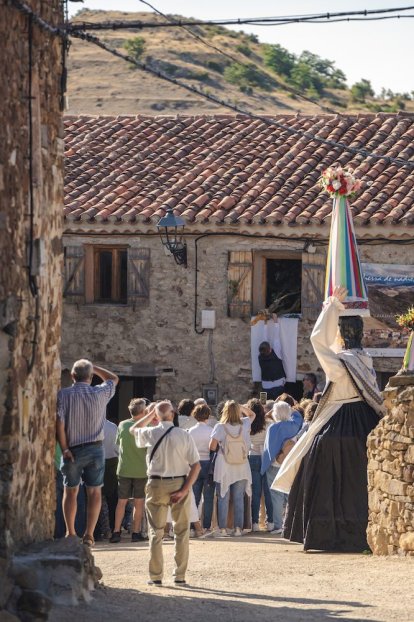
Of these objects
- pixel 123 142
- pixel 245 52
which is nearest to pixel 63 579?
pixel 123 142

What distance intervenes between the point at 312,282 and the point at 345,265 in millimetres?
8380

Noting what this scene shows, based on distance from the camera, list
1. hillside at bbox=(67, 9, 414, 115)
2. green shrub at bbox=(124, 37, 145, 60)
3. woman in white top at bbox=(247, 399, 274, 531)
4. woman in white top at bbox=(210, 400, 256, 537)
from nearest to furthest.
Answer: woman in white top at bbox=(210, 400, 256, 537) < woman in white top at bbox=(247, 399, 274, 531) < hillside at bbox=(67, 9, 414, 115) < green shrub at bbox=(124, 37, 145, 60)

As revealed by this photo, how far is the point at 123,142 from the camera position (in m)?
26.0

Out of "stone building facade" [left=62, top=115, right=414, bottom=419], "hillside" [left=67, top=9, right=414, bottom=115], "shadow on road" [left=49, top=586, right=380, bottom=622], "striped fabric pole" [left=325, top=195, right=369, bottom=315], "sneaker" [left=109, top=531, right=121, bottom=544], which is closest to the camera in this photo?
"shadow on road" [left=49, top=586, right=380, bottom=622]

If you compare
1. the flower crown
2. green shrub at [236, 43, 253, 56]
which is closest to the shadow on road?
the flower crown

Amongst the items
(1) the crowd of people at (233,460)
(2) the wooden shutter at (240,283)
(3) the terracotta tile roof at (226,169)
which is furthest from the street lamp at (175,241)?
(1) the crowd of people at (233,460)

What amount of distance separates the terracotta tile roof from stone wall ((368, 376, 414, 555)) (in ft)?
29.2

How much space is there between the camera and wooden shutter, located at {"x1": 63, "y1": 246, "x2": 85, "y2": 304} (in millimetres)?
23844

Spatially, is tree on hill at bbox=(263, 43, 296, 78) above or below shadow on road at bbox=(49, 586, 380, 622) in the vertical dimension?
above

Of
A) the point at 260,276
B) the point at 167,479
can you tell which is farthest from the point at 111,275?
the point at 167,479

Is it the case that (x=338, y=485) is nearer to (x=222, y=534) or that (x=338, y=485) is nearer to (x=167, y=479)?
(x=222, y=534)

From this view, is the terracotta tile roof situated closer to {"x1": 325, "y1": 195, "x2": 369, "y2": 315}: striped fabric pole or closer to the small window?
the small window

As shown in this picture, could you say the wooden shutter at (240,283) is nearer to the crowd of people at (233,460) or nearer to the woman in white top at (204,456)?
the crowd of people at (233,460)

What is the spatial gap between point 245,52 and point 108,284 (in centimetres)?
3931
